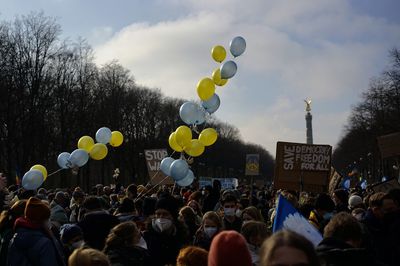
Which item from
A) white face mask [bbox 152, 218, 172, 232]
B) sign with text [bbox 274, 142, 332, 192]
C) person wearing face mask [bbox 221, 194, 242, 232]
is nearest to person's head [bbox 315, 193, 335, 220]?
person wearing face mask [bbox 221, 194, 242, 232]

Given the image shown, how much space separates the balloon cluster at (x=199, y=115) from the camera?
12.3m

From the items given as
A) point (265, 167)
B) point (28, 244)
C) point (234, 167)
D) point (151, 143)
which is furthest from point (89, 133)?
point (265, 167)

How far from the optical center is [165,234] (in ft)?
22.0

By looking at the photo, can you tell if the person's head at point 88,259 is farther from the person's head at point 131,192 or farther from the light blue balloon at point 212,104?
the light blue balloon at point 212,104

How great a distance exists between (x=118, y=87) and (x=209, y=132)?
46245 mm

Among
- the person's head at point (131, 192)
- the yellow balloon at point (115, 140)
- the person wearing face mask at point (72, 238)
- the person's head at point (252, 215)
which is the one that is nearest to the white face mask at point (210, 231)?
the person's head at point (252, 215)

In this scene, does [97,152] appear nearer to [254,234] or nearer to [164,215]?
[164,215]

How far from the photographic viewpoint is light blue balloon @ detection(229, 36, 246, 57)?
13.7 metres

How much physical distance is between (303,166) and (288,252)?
12.8 m

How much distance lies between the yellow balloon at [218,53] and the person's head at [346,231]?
367 inches

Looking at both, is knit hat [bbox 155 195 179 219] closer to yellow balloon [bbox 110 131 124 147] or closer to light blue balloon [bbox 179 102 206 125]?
light blue balloon [bbox 179 102 206 125]

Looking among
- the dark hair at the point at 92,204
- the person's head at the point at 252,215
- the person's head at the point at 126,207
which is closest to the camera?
the dark hair at the point at 92,204

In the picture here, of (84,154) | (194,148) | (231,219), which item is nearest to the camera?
(231,219)

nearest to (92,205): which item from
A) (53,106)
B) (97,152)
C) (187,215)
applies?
(187,215)
